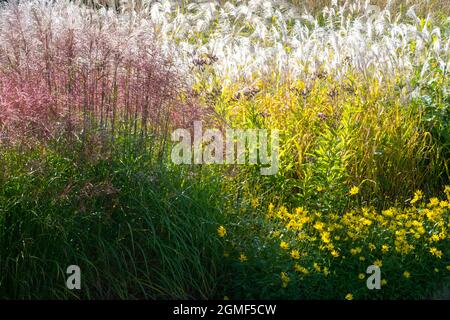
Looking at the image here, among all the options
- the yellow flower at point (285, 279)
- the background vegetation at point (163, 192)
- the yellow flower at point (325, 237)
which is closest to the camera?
the background vegetation at point (163, 192)

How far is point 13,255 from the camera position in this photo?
4.33m

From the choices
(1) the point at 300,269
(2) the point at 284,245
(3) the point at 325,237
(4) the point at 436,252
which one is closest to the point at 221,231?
(2) the point at 284,245

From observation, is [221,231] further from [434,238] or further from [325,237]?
[434,238]

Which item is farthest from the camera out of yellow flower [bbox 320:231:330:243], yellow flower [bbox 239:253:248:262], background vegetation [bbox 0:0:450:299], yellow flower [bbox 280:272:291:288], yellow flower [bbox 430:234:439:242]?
yellow flower [bbox 430:234:439:242]

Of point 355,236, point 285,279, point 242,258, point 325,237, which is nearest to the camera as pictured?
point 285,279

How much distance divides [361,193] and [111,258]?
221 cm

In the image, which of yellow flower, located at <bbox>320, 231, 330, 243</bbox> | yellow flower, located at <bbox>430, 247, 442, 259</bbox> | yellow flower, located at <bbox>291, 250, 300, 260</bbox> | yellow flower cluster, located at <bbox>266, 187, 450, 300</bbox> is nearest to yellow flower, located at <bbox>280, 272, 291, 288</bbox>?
yellow flower cluster, located at <bbox>266, 187, 450, 300</bbox>

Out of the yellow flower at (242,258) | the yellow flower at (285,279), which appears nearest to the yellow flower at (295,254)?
the yellow flower at (285,279)

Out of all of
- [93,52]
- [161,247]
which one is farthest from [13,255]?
[93,52]

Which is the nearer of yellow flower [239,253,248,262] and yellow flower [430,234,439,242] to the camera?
yellow flower [239,253,248,262]

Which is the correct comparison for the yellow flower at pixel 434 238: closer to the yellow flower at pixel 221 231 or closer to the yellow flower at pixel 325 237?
the yellow flower at pixel 325 237

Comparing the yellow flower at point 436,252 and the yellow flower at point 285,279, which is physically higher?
the yellow flower at point 436,252

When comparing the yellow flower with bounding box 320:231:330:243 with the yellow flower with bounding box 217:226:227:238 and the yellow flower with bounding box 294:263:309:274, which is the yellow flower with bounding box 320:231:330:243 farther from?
the yellow flower with bounding box 217:226:227:238

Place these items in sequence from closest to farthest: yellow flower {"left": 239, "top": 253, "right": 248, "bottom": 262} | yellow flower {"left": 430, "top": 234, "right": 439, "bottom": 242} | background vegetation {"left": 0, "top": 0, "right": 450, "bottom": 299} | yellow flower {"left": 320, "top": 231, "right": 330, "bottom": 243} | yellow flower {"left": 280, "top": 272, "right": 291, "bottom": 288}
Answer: background vegetation {"left": 0, "top": 0, "right": 450, "bottom": 299}, yellow flower {"left": 280, "top": 272, "right": 291, "bottom": 288}, yellow flower {"left": 239, "top": 253, "right": 248, "bottom": 262}, yellow flower {"left": 320, "top": 231, "right": 330, "bottom": 243}, yellow flower {"left": 430, "top": 234, "right": 439, "bottom": 242}
